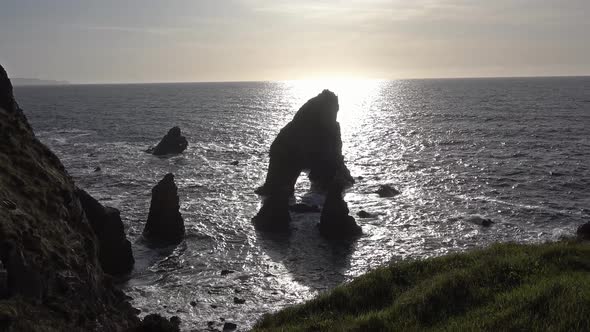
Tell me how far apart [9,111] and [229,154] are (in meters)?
62.9

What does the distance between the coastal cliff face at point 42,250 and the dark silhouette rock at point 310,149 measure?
27.8 metres

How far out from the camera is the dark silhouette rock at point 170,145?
290ft

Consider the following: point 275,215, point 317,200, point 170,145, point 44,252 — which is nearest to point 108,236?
point 44,252

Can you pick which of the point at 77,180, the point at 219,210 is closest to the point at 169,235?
the point at 219,210

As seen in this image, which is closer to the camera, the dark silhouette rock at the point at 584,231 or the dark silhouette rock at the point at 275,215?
the dark silhouette rock at the point at 584,231

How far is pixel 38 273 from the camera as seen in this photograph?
58.9ft

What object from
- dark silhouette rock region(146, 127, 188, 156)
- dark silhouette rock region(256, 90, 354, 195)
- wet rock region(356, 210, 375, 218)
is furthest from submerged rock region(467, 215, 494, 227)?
dark silhouette rock region(146, 127, 188, 156)

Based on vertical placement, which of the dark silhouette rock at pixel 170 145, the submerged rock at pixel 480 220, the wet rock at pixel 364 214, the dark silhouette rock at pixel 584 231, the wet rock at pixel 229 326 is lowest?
the wet rock at pixel 229 326

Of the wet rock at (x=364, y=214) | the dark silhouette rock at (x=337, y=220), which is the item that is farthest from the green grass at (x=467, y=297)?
the wet rock at (x=364, y=214)

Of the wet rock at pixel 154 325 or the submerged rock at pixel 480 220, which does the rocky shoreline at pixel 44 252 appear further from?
the submerged rock at pixel 480 220

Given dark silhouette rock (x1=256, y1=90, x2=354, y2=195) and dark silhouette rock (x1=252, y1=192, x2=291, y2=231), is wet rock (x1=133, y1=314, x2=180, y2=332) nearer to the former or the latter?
dark silhouette rock (x1=252, y1=192, x2=291, y2=231)

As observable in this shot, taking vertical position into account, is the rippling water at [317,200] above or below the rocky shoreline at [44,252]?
below

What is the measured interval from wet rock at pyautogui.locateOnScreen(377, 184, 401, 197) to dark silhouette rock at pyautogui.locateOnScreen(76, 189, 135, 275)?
34.4 metres

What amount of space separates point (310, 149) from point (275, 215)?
20584 mm
